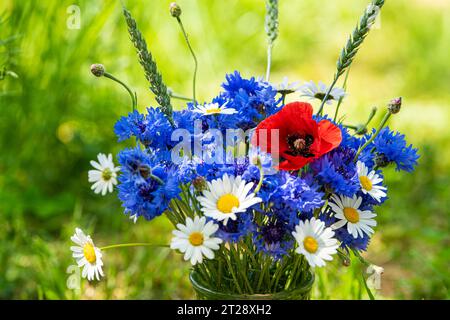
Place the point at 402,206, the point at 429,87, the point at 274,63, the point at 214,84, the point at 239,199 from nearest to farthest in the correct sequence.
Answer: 1. the point at 239,199
2. the point at 402,206
3. the point at 214,84
4. the point at 429,87
5. the point at 274,63

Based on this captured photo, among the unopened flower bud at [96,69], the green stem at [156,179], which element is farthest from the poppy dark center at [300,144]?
the unopened flower bud at [96,69]

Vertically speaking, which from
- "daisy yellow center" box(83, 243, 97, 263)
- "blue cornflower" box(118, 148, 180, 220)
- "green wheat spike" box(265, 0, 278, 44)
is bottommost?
"daisy yellow center" box(83, 243, 97, 263)

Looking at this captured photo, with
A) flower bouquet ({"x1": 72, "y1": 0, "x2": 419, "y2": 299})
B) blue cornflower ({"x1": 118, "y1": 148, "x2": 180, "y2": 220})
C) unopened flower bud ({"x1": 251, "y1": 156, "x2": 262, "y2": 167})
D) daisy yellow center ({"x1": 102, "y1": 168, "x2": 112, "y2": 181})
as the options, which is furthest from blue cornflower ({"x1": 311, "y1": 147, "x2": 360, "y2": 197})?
daisy yellow center ({"x1": 102, "y1": 168, "x2": 112, "y2": 181})

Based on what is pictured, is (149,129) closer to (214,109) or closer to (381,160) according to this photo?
(214,109)

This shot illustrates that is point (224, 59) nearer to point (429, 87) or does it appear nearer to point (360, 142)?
point (429, 87)

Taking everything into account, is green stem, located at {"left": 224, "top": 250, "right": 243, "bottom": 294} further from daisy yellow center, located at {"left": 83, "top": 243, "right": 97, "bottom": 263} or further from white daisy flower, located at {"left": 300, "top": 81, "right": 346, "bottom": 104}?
white daisy flower, located at {"left": 300, "top": 81, "right": 346, "bottom": 104}

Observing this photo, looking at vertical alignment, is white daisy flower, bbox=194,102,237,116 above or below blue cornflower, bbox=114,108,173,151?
above

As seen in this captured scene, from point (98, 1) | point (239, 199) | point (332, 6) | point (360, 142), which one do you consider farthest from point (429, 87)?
point (239, 199)
